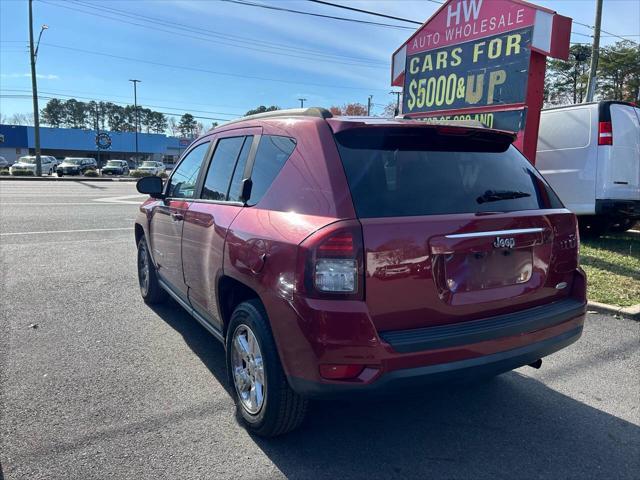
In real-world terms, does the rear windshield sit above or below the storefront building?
below

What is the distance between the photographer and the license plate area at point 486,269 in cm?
250

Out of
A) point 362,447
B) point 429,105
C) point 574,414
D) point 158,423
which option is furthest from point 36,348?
point 429,105

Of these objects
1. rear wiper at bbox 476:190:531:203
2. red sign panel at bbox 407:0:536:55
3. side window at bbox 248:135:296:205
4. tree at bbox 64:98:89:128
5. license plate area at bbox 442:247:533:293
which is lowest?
license plate area at bbox 442:247:533:293

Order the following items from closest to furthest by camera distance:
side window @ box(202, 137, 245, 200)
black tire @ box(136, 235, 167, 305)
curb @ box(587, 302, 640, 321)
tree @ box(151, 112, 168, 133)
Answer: side window @ box(202, 137, 245, 200) < curb @ box(587, 302, 640, 321) < black tire @ box(136, 235, 167, 305) < tree @ box(151, 112, 168, 133)

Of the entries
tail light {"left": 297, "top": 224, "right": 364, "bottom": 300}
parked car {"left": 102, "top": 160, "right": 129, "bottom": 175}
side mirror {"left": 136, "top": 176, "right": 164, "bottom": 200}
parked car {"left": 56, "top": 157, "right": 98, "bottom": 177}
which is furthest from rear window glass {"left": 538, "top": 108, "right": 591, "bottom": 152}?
parked car {"left": 102, "top": 160, "right": 129, "bottom": 175}

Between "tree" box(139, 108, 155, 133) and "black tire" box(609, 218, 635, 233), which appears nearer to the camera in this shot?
"black tire" box(609, 218, 635, 233)

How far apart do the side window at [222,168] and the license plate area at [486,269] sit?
5.58 ft

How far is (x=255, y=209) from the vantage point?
9.68 ft

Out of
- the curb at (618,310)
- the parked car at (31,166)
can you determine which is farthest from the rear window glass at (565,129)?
the parked car at (31,166)

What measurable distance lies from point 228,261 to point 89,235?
8.03 metres

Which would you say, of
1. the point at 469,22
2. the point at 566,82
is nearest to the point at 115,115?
the point at 566,82

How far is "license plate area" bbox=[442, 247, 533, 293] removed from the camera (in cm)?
250

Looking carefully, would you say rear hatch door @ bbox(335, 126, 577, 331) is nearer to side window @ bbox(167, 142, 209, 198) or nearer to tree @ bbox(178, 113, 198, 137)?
side window @ bbox(167, 142, 209, 198)

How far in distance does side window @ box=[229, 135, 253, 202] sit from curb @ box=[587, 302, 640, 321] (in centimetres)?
419
